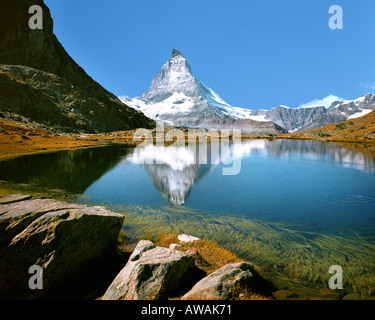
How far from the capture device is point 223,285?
769 centimetres

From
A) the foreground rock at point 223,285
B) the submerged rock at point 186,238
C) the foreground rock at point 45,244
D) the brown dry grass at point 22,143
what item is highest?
the brown dry grass at point 22,143

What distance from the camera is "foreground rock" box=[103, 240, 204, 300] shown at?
24.9ft

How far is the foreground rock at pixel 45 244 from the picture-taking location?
27.2ft

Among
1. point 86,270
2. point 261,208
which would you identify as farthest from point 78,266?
point 261,208

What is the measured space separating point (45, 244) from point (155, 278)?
16.3 ft

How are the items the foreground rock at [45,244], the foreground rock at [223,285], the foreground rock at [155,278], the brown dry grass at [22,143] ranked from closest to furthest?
the foreground rock at [223,285] < the foreground rock at [155,278] < the foreground rock at [45,244] < the brown dry grass at [22,143]

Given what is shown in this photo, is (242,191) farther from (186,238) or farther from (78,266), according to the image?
(78,266)

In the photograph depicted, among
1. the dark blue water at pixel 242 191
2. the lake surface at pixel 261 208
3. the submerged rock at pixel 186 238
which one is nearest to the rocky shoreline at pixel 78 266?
the submerged rock at pixel 186 238

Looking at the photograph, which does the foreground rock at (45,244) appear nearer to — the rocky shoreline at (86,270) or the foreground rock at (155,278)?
the rocky shoreline at (86,270)

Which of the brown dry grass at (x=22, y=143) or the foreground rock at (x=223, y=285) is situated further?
the brown dry grass at (x=22, y=143)

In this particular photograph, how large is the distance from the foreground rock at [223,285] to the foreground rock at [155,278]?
0.83 metres

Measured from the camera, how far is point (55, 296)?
8.63m
